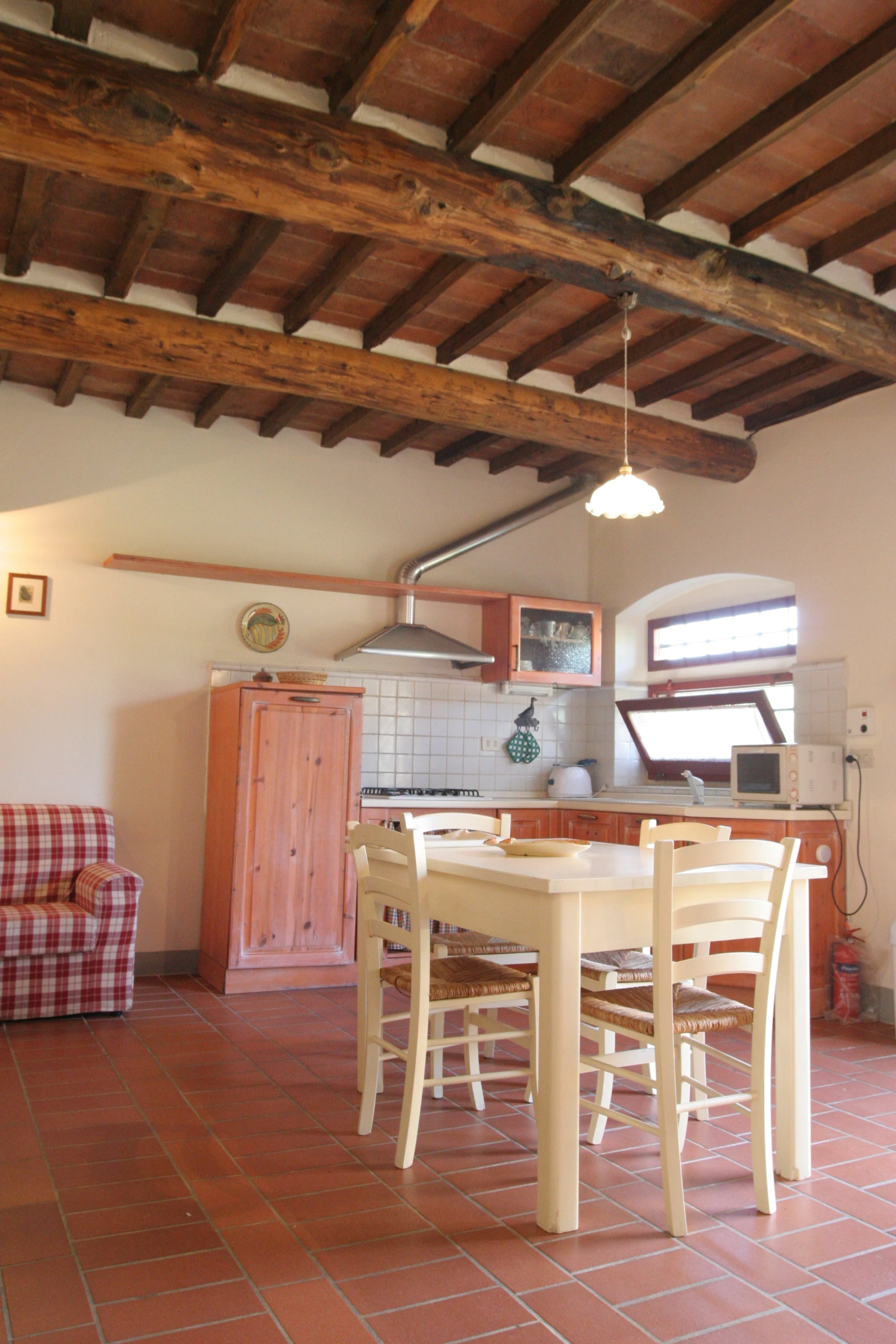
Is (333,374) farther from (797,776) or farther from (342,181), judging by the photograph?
(797,776)

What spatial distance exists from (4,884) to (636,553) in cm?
384

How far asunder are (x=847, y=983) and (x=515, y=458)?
10.8 feet

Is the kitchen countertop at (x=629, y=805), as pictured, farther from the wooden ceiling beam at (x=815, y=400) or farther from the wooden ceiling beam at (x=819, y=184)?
the wooden ceiling beam at (x=819, y=184)

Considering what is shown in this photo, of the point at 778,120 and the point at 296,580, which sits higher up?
the point at 778,120

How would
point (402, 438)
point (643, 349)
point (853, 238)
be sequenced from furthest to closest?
point (402, 438)
point (643, 349)
point (853, 238)

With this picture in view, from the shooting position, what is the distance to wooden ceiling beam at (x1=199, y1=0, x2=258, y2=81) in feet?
7.79

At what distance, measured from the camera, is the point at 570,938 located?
236 centimetres

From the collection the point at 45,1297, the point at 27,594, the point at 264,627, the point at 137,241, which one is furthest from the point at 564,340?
the point at 45,1297

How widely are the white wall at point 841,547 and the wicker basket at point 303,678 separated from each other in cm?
212

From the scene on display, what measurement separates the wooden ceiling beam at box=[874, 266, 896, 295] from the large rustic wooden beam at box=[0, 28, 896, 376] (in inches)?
14.7

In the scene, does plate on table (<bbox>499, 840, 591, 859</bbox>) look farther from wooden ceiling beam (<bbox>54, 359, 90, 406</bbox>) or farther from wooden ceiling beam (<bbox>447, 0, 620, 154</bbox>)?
wooden ceiling beam (<bbox>54, 359, 90, 406</bbox>)

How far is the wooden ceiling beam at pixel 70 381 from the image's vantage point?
462 cm

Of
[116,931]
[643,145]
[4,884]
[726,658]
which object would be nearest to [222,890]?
[116,931]

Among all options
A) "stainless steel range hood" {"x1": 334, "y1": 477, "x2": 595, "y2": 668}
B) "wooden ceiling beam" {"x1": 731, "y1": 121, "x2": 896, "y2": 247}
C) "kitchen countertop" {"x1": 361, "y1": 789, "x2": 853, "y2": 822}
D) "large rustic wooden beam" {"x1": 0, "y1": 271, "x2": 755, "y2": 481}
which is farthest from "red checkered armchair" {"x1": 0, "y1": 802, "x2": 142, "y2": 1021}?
"wooden ceiling beam" {"x1": 731, "y1": 121, "x2": 896, "y2": 247}
